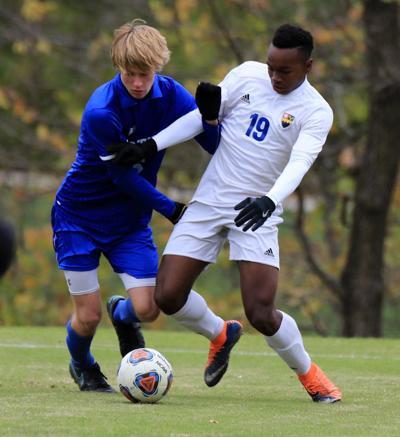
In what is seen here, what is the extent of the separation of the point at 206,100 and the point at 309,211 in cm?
1603

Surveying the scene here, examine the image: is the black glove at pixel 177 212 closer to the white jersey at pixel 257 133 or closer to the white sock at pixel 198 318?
the white jersey at pixel 257 133

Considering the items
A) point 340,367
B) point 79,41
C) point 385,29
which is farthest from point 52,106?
point 340,367

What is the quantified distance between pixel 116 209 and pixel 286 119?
120cm

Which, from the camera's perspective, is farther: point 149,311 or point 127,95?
point 149,311

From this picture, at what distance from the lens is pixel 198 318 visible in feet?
26.2

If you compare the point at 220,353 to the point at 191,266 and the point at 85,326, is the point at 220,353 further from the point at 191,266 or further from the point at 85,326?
the point at 85,326

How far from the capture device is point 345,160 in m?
19.9

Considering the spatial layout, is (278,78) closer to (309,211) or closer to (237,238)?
(237,238)

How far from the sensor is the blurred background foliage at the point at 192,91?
18375mm

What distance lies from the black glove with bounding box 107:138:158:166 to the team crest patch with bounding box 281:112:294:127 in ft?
2.60

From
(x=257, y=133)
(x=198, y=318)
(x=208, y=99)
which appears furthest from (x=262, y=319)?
(x=208, y=99)

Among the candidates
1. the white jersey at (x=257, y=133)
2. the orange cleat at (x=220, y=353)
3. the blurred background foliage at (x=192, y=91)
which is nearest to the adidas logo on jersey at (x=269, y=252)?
the white jersey at (x=257, y=133)

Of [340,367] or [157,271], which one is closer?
[157,271]

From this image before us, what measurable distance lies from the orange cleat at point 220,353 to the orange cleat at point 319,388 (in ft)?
1.66
